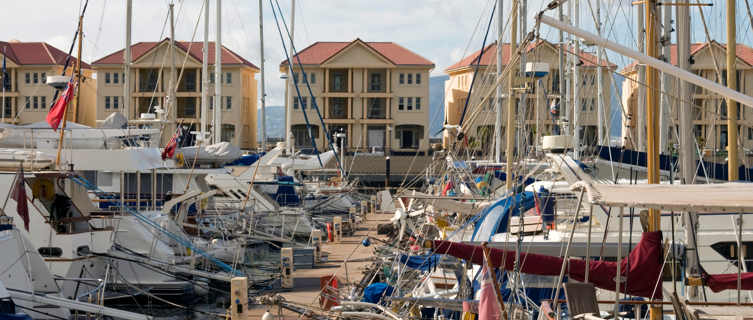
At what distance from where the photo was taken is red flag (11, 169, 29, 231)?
59.1ft

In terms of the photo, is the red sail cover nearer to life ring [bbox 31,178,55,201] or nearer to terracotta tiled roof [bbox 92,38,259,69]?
life ring [bbox 31,178,55,201]

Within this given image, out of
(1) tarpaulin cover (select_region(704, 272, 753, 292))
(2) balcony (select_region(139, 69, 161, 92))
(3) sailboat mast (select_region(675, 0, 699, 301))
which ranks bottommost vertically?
(1) tarpaulin cover (select_region(704, 272, 753, 292))

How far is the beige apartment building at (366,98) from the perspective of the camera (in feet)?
251

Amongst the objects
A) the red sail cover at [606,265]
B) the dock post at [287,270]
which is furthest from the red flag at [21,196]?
the red sail cover at [606,265]

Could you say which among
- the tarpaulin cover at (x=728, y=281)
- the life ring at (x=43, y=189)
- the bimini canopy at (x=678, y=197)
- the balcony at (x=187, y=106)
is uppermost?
the balcony at (x=187, y=106)

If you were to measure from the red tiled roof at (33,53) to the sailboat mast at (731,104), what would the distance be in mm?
67685

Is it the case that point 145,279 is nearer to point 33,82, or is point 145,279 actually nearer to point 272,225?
point 272,225

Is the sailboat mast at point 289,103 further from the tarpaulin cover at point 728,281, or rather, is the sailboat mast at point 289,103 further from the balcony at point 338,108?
the tarpaulin cover at point 728,281

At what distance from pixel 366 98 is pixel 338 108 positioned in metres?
2.75

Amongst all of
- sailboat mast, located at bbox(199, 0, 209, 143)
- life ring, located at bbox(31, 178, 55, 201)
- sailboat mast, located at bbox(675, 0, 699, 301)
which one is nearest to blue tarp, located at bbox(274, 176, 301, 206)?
sailboat mast, located at bbox(199, 0, 209, 143)

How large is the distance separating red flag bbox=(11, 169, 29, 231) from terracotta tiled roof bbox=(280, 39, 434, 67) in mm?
58075

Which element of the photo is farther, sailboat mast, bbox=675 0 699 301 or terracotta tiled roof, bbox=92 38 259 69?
terracotta tiled roof, bbox=92 38 259 69

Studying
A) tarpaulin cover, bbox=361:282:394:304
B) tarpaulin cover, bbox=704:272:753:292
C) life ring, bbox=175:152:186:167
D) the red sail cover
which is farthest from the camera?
life ring, bbox=175:152:186:167

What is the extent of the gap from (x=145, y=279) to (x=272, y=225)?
13.1 metres
